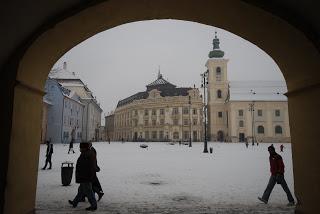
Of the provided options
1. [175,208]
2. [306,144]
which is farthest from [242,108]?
[306,144]

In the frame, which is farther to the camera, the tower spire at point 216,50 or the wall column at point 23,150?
the tower spire at point 216,50

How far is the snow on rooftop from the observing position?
77.5 m

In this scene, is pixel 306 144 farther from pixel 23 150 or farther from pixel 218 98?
pixel 218 98

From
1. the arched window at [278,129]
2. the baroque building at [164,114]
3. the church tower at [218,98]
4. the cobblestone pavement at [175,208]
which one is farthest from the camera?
the baroque building at [164,114]

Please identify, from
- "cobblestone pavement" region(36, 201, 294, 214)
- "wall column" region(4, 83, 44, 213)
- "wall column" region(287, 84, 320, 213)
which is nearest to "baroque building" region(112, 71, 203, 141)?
"cobblestone pavement" region(36, 201, 294, 214)

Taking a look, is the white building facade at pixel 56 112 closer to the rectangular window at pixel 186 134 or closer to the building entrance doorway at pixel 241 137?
the rectangular window at pixel 186 134

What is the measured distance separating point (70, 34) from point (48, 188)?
597cm

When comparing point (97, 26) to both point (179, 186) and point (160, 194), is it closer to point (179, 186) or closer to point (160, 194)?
point (160, 194)

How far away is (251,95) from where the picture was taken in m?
78.8

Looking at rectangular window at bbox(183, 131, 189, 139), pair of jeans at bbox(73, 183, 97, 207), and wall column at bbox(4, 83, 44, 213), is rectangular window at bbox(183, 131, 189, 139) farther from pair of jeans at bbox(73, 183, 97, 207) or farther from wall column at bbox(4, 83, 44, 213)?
wall column at bbox(4, 83, 44, 213)

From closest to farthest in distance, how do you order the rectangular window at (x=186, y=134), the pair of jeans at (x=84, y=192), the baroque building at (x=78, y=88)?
the pair of jeans at (x=84, y=192)
the baroque building at (x=78, y=88)
the rectangular window at (x=186, y=134)

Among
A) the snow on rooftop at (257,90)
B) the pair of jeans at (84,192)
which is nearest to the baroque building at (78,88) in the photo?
the snow on rooftop at (257,90)

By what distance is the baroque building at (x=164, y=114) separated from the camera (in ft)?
281

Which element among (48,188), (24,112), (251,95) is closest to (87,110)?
(251,95)
